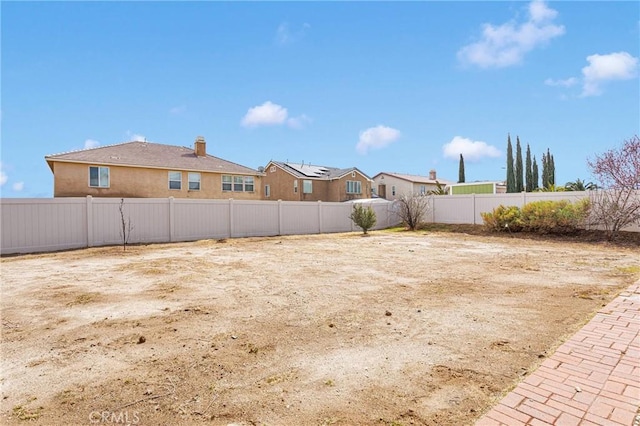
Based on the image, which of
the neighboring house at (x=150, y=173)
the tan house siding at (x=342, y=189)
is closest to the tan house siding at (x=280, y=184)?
the tan house siding at (x=342, y=189)

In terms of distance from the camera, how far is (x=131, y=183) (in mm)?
21641

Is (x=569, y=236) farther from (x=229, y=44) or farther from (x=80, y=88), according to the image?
(x=80, y=88)

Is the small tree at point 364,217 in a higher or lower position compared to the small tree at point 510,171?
lower

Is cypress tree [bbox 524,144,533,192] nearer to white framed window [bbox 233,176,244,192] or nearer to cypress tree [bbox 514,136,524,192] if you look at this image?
cypress tree [bbox 514,136,524,192]

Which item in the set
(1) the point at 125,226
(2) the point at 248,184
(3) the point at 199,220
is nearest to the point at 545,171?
(2) the point at 248,184

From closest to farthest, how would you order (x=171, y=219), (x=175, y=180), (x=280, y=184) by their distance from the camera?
(x=171, y=219)
(x=175, y=180)
(x=280, y=184)

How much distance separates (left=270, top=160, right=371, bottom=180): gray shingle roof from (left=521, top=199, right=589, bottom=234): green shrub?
21.1 metres

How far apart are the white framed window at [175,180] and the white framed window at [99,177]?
3.72 metres

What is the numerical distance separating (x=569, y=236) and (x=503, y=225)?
2.95 meters

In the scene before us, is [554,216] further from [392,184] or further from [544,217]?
[392,184]

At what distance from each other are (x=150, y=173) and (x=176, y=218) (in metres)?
8.91

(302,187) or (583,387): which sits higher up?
(302,187)

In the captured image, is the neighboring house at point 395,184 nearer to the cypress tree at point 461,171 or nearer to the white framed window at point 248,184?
the cypress tree at point 461,171

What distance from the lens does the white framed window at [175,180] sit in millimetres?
23234
